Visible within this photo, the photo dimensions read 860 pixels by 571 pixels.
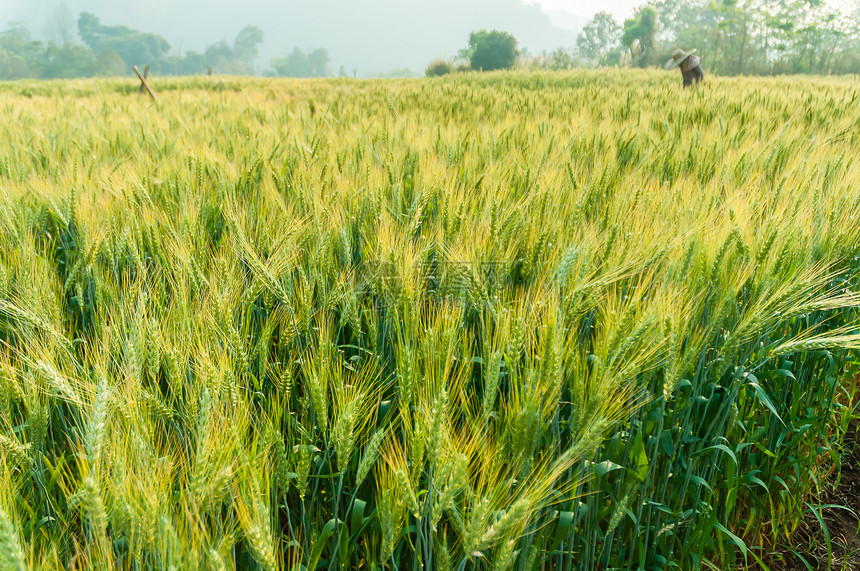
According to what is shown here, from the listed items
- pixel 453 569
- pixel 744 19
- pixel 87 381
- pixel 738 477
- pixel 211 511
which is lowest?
pixel 738 477

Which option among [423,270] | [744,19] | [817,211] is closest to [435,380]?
[423,270]

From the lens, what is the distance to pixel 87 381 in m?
0.95

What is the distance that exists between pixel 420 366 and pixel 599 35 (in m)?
95.0

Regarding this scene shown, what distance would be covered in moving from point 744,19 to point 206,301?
6824cm

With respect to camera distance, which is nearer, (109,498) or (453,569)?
(109,498)

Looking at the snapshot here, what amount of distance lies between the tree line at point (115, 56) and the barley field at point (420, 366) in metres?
60.3

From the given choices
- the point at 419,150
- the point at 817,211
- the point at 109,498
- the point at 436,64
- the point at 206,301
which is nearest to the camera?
the point at 109,498

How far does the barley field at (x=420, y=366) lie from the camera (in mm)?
841

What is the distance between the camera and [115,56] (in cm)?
9388

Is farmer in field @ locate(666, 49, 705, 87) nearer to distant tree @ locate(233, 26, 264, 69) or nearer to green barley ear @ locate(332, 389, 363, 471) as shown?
green barley ear @ locate(332, 389, 363, 471)

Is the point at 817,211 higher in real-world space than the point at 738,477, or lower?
higher

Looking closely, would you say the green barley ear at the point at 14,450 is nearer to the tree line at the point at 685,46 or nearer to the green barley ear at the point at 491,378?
the green barley ear at the point at 491,378

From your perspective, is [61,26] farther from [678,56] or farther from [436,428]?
[436,428]

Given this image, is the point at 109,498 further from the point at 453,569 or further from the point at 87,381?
the point at 453,569
